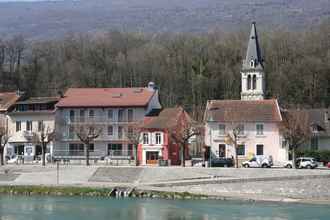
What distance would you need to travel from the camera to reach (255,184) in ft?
170

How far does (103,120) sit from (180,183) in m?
21.8

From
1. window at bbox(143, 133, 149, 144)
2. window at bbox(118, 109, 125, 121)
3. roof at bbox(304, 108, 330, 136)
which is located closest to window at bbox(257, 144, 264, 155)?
roof at bbox(304, 108, 330, 136)

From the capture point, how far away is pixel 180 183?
174 feet

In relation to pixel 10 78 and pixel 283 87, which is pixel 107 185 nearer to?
pixel 283 87

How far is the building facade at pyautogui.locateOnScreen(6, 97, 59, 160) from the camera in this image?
7488 cm

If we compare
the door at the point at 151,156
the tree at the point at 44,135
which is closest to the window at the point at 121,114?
the door at the point at 151,156

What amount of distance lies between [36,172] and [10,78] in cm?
5068

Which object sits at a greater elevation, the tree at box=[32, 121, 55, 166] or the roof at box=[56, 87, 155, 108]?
the roof at box=[56, 87, 155, 108]

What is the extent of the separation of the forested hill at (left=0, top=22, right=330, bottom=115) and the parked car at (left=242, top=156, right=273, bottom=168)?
27.6 meters

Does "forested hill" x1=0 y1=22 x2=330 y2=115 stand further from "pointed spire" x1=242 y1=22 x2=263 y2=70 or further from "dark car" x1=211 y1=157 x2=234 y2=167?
"dark car" x1=211 y1=157 x2=234 y2=167

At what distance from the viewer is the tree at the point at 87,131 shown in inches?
2729

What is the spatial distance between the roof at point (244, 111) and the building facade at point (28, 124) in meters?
16.0

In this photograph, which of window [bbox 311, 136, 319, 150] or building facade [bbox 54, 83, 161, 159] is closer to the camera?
window [bbox 311, 136, 319, 150]

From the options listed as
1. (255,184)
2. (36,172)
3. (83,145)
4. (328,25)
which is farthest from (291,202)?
(328,25)
